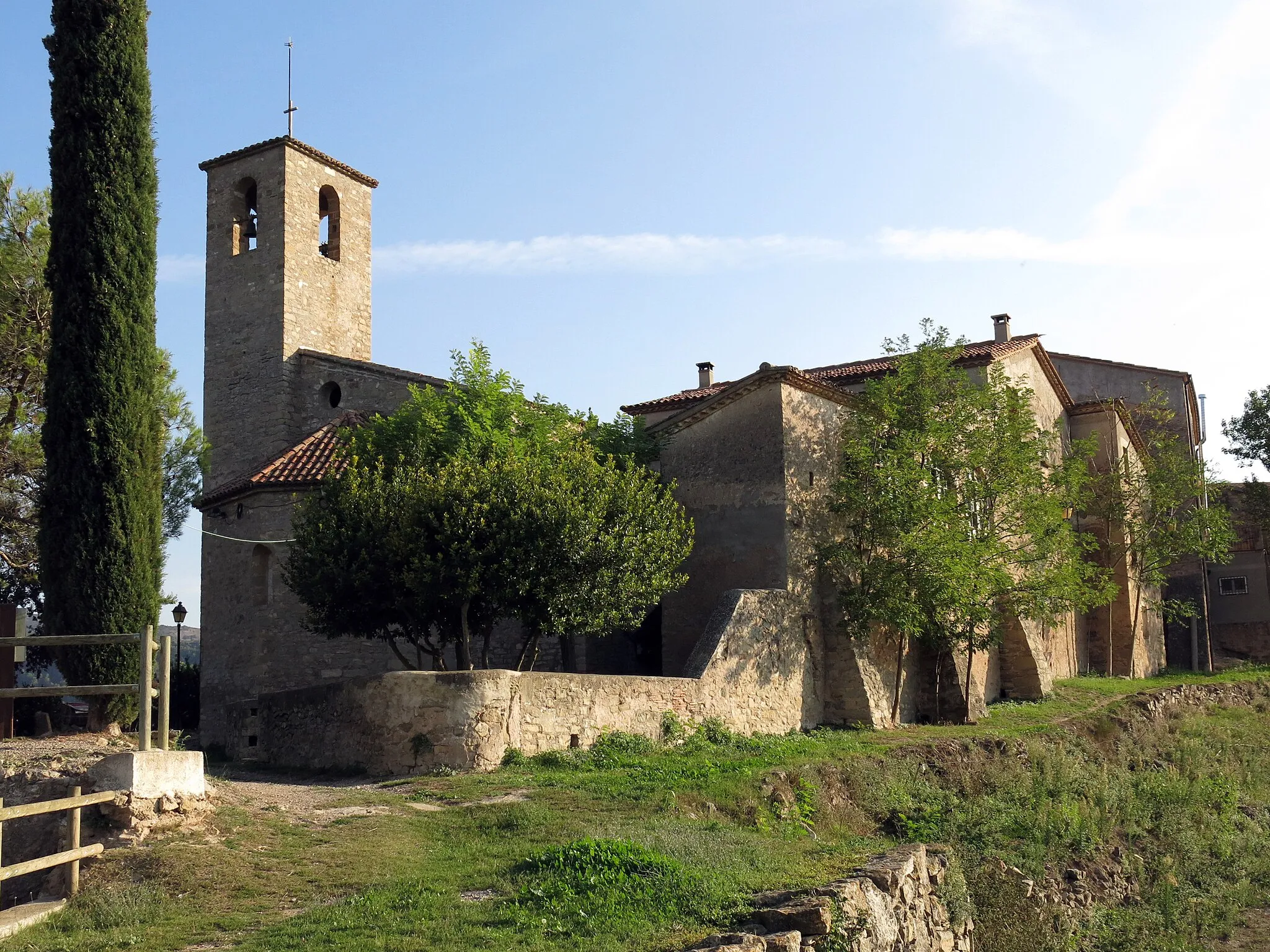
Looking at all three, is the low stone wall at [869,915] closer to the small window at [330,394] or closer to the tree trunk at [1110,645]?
the small window at [330,394]

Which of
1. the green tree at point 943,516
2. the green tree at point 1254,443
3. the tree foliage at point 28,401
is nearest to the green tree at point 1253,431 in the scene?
the green tree at point 1254,443

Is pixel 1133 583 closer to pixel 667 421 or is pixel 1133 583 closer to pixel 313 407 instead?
pixel 667 421

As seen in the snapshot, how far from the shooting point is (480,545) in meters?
18.8

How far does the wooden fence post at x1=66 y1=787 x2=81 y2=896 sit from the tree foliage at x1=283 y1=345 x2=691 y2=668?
27.1 ft

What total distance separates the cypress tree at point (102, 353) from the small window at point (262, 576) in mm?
5988

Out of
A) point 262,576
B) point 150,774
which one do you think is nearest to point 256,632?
point 262,576

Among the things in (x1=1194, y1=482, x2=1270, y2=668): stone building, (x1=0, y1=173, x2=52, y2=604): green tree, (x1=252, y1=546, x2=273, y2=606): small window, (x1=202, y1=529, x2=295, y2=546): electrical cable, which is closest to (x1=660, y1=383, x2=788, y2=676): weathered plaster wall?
(x1=202, y1=529, x2=295, y2=546): electrical cable

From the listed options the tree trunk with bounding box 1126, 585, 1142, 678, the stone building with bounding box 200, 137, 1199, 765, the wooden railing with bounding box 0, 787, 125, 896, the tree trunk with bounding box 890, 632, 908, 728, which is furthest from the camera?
the tree trunk with bounding box 1126, 585, 1142, 678

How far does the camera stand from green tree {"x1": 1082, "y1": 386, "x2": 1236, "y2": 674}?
32844 millimetres

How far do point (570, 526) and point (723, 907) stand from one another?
364 inches

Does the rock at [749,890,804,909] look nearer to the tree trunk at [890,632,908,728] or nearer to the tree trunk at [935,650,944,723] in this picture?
the tree trunk at [890,632,908,728]

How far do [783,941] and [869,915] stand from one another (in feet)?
6.20

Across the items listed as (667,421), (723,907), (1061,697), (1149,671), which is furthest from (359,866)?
(1149,671)

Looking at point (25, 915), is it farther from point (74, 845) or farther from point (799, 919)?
point (799, 919)
